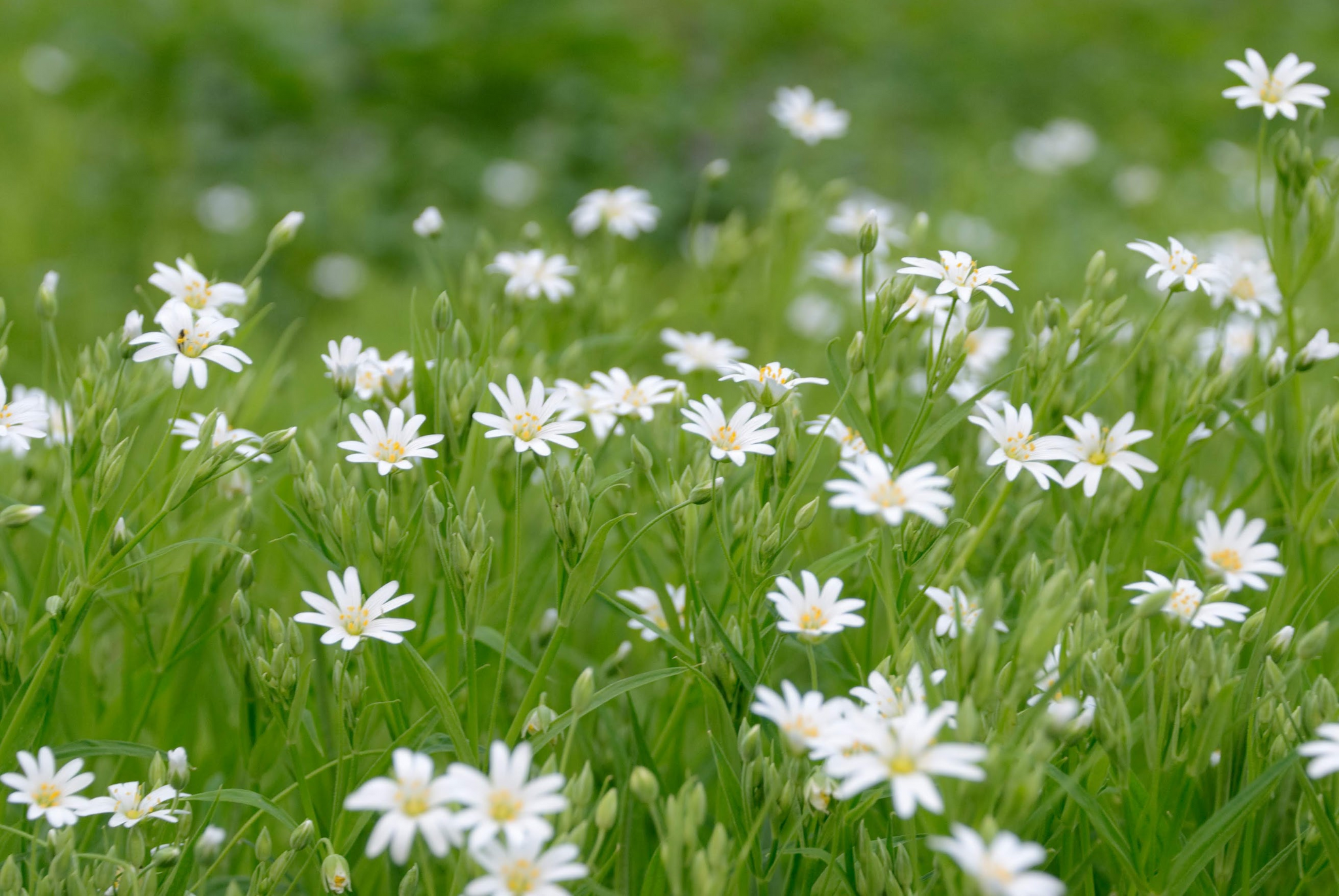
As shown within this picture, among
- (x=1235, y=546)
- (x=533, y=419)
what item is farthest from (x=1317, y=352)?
(x=533, y=419)

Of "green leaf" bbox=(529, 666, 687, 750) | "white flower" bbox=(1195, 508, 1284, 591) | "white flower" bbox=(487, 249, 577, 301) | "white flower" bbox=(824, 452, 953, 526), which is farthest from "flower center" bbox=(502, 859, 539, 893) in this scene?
"white flower" bbox=(487, 249, 577, 301)

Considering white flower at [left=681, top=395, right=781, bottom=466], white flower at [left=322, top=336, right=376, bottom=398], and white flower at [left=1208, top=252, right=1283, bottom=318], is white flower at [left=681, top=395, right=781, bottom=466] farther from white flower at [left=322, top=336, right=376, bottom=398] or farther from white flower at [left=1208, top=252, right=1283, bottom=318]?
white flower at [left=1208, top=252, right=1283, bottom=318]

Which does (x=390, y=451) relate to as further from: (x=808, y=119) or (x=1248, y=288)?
(x=808, y=119)

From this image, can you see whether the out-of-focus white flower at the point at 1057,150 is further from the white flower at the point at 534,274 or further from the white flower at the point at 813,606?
the white flower at the point at 813,606

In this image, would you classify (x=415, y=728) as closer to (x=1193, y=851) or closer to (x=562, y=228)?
(x=1193, y=851)

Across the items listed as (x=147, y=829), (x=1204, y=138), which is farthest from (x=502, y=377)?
(x=1204, y=138)

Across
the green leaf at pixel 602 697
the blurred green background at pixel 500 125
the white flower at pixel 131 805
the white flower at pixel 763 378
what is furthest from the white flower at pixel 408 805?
the blurred green background at pixel 500 125
